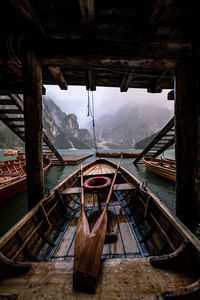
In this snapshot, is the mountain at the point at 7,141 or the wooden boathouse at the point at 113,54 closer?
the wooden boathouse at the point at 113,54

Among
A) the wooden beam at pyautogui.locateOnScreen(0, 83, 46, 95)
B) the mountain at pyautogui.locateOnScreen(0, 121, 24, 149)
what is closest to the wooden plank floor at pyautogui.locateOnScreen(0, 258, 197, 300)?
the wooden beam at pyautogui.locateOnScreen(0, 83, 46, 95)

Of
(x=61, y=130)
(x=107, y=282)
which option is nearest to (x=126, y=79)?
(x=107, y=282)

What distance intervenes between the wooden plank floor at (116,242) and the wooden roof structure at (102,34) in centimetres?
398

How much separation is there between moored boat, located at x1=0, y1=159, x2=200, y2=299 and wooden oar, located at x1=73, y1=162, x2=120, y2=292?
35 mm

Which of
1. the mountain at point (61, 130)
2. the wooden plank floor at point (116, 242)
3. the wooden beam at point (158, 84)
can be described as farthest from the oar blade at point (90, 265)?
the mountain at point (61, 130)

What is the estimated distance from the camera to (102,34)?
250 centimetres

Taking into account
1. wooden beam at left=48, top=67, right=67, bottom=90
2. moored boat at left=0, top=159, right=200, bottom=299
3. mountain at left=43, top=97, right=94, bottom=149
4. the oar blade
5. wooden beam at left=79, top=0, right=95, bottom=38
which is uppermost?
mountain at left=43, top=97, right=94, bottom=149

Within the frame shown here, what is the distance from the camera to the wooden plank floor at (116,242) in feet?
7.07

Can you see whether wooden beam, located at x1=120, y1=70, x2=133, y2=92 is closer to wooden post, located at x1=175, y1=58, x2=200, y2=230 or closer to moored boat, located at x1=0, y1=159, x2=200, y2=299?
wooden post, located at x1=175, y1=58, x2=200, y2=230

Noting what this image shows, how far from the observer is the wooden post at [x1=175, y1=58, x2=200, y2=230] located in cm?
259

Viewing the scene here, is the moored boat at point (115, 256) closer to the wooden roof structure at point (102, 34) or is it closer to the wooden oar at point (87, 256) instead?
the wooden oar at point (87, 256)

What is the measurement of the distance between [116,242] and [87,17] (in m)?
4.42

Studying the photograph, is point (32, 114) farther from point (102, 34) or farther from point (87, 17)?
point (102, 34)

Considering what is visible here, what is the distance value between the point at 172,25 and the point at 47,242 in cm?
534
